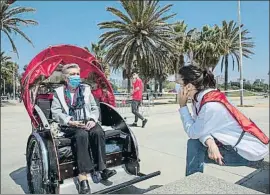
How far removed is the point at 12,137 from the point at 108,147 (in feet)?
16.1

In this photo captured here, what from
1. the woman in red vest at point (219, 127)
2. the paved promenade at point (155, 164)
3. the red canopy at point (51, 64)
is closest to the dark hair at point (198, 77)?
the woman in red vest at point (219, 127)

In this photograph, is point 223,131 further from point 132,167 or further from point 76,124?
point 76,124

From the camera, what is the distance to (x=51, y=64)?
4.60 m

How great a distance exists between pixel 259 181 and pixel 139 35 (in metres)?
19.5

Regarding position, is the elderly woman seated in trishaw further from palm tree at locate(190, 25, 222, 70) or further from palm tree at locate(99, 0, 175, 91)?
palm tree at locate(190, 25, 222, 70)

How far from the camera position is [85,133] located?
3598 millimetres

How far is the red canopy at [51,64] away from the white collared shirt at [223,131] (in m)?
2.42

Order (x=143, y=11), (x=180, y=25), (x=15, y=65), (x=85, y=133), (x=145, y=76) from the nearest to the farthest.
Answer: (x=85, y=133) → (x=143, y=11) → (x=145, y=76) → (x=180, y=25) → (x=15, y=65)

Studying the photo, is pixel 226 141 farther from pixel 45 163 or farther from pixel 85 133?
pixel 45 163

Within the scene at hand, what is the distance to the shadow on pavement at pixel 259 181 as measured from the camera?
361cm

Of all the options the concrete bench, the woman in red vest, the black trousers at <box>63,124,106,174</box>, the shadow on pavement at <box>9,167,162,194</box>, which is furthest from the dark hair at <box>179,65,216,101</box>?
the shadow on pavement at <box>9,167,162,194</box>

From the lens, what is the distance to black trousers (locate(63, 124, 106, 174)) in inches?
137

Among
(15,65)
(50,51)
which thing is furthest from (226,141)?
(15,65)

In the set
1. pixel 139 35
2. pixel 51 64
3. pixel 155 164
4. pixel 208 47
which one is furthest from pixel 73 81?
pixel 208 47
